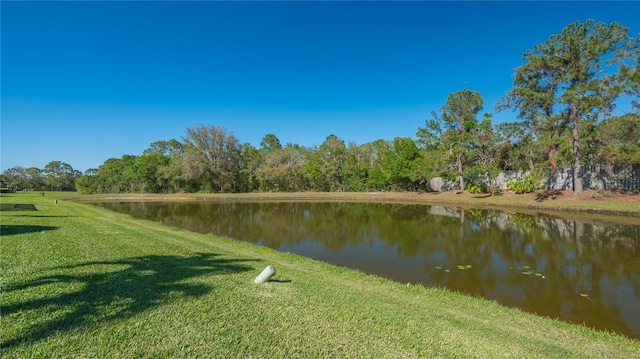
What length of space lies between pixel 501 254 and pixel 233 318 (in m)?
9.21

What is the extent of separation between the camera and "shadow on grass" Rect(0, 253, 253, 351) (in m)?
3.00

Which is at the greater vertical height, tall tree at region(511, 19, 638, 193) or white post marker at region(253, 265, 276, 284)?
tall tree at region(511, 19, 638, 193)

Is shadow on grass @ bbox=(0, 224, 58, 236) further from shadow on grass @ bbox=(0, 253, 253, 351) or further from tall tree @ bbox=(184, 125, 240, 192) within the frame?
tall tree @ bbox=(184, 125, 240, 192)

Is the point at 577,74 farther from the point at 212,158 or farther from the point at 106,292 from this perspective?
the point at 212,158

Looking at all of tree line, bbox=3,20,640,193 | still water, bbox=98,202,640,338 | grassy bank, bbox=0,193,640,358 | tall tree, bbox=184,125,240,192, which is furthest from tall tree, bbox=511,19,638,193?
tall tree, bbox=184,125,240,192

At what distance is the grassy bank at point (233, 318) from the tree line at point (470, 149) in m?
20.3

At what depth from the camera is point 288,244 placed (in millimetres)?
11984

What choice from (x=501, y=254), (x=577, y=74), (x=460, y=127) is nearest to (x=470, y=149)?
(x=460, y=127)

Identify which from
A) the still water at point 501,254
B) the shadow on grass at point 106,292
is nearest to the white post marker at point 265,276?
the shadow on grass at point 106,292

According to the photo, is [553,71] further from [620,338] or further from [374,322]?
[374,322]

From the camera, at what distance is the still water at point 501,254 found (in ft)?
19.4

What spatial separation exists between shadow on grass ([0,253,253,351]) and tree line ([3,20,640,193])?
23.7 meters

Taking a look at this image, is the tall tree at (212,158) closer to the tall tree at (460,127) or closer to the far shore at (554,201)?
the far shore at (554,201)

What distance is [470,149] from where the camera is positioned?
101 feet
